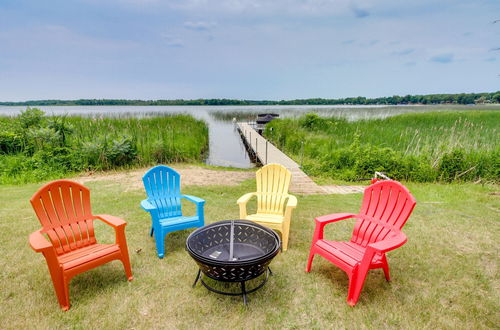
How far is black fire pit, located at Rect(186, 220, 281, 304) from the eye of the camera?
6.64 ft

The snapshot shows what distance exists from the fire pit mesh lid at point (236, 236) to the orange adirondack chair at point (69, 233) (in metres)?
0.75

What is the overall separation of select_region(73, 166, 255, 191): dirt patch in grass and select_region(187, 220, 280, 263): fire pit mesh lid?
137 inches

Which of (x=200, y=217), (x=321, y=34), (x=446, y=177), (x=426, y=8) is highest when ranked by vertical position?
(x=321, y=34)

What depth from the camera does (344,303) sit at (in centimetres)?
223

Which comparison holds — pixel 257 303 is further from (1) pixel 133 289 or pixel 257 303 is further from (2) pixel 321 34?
(2) pixel 321 34

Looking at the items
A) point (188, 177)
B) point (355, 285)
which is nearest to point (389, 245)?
point (355, 285)

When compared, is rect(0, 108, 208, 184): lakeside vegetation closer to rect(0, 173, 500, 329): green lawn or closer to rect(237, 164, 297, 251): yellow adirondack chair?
rect(0, 173, 500, 329): green lawn

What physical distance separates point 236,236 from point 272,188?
121 centimetres

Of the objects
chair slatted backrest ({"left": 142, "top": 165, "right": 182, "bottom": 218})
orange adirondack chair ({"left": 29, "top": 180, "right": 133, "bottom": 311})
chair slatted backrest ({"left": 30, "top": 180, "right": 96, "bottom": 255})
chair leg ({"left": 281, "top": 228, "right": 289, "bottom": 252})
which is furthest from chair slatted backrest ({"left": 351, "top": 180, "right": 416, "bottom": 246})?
chair slatted backrest ({"left": 30, "top": 180, "right": 96, "bottom": 255})

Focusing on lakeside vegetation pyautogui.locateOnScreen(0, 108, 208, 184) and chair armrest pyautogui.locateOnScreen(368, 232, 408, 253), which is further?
lakeside vegetation pyautogui.locateOnScreen(0, 108, 208, 184)

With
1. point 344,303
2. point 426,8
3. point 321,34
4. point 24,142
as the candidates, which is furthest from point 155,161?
point 321,34

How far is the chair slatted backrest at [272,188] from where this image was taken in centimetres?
353

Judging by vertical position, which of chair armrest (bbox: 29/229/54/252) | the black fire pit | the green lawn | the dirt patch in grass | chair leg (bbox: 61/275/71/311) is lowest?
the dirt patch in grass

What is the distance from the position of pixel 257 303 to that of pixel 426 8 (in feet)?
28.0
